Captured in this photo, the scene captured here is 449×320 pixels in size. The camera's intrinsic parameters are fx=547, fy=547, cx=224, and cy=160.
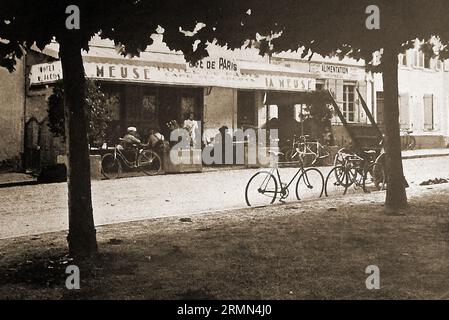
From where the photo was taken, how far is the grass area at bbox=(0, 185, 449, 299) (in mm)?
4863

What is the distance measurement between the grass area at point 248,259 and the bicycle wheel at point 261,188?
56.2 inches

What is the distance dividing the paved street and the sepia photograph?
0.18 ft

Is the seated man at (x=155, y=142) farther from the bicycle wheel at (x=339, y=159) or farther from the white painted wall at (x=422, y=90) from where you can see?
the white painted wall at (x=422, y=90)

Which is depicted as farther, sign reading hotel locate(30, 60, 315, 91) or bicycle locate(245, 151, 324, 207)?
sign reading hotel locate(30, 60, 315, 91)

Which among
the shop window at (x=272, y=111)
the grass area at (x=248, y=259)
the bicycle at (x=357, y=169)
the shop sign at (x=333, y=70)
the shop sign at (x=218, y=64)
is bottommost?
the grass area at (x=248, y=259)

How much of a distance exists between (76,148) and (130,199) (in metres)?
5.49

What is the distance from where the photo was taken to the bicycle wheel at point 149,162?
1598cm

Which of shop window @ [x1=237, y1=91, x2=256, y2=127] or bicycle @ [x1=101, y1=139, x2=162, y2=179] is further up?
shop window @ [x1=237, y1=91, x2=256, y2=127]

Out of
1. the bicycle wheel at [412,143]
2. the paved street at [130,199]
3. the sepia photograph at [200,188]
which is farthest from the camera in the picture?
the bicycle wheel at [412,143]

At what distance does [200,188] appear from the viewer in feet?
43.4

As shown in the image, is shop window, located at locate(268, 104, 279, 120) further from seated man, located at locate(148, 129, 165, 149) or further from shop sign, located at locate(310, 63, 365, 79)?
seated man, located at locate(148, 129, 165, 149)

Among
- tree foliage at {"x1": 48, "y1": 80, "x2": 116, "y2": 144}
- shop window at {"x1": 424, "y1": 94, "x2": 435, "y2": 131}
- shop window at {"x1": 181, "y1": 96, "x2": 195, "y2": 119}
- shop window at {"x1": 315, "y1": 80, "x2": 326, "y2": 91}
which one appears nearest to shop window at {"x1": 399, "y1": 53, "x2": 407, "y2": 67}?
shop window at {"x1": 424, "y1": 94, "x2": 435, "y2": 131}

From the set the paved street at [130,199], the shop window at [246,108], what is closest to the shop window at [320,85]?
the shop window at [246,108]
